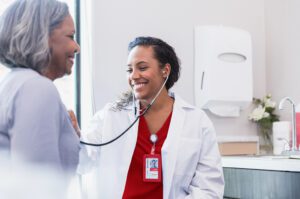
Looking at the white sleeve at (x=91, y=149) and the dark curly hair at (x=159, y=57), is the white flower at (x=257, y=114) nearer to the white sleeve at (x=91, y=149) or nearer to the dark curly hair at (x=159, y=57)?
the dark curly hair at (x=159, y=57)

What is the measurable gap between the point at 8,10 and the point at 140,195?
812mm

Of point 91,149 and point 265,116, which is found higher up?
point 265,116

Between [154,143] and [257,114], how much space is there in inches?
46.3

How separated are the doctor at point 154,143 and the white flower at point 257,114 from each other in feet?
3.33

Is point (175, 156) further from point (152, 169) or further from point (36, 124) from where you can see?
point (36, 124)

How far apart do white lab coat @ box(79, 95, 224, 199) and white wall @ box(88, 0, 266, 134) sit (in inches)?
18.9

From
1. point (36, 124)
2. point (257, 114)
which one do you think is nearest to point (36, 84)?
point (36, 124)

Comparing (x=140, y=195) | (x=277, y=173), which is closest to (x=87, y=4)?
(x=140, y=195)

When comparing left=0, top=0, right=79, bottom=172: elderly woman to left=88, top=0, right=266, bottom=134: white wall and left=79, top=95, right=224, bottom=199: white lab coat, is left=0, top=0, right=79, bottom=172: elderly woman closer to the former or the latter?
left=79, top=95, right=224, bottom=199: white lab coat

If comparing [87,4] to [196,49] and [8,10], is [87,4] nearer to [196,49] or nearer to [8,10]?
[196,49]

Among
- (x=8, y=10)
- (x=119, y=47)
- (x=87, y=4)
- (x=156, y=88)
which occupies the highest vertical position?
(x=87, y=4)

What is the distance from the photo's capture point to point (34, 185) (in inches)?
32.1

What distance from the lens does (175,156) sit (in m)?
1.45

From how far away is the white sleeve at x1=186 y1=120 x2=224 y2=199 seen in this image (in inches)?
55.9
